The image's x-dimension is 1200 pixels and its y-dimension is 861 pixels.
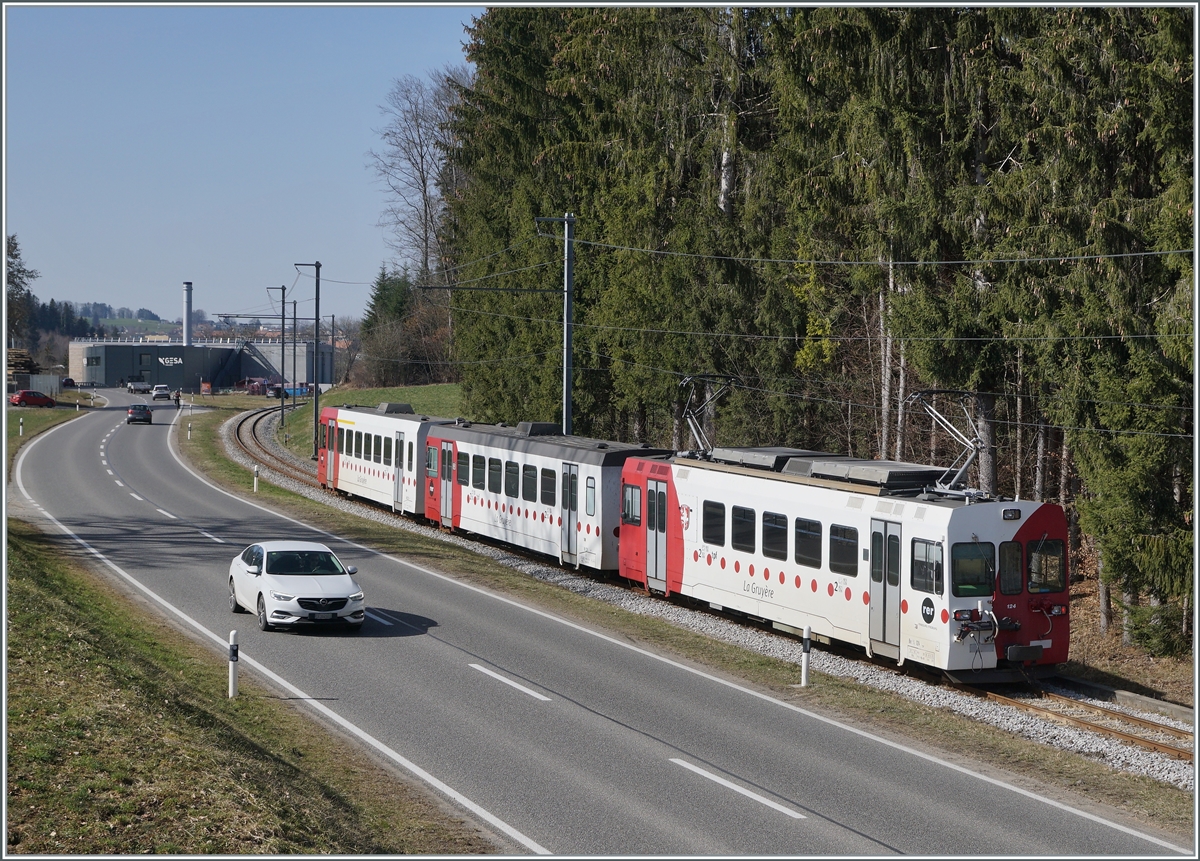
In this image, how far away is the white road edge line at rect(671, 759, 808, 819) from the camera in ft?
39.0

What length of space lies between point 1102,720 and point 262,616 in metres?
13.0

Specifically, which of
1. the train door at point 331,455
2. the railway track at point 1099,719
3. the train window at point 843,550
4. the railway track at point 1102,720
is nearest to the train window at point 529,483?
the railway track at point 1099,719

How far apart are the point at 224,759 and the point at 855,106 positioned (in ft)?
61.6

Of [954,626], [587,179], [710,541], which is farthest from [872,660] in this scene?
[587,179]

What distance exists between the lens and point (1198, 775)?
1184 centimetres

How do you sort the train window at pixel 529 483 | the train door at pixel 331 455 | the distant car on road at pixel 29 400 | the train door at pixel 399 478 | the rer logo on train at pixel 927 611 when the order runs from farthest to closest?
1. the distant car on road at pixel 29 400
2. the train door at pixel 331 455
3. the train door at pixel 399 478
4. the train window at pixel 529 483
5. the rer logo on train at pixel 927 611

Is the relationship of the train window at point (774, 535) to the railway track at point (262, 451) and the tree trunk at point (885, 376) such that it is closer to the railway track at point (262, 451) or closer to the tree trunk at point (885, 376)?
the tree trunk at point (885, 376)

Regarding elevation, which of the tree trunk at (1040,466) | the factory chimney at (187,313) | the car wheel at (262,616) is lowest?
the car wheel at (262,616)

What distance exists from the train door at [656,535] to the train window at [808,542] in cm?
426

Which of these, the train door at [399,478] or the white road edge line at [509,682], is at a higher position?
the train door at [399,478]

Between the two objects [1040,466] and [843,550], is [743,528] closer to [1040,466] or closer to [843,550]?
[843,550]

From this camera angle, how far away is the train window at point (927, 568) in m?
17.6

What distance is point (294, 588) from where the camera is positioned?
2031 cm

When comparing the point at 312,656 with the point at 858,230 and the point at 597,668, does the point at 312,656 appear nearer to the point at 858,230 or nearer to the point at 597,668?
→ the point at 597,668
